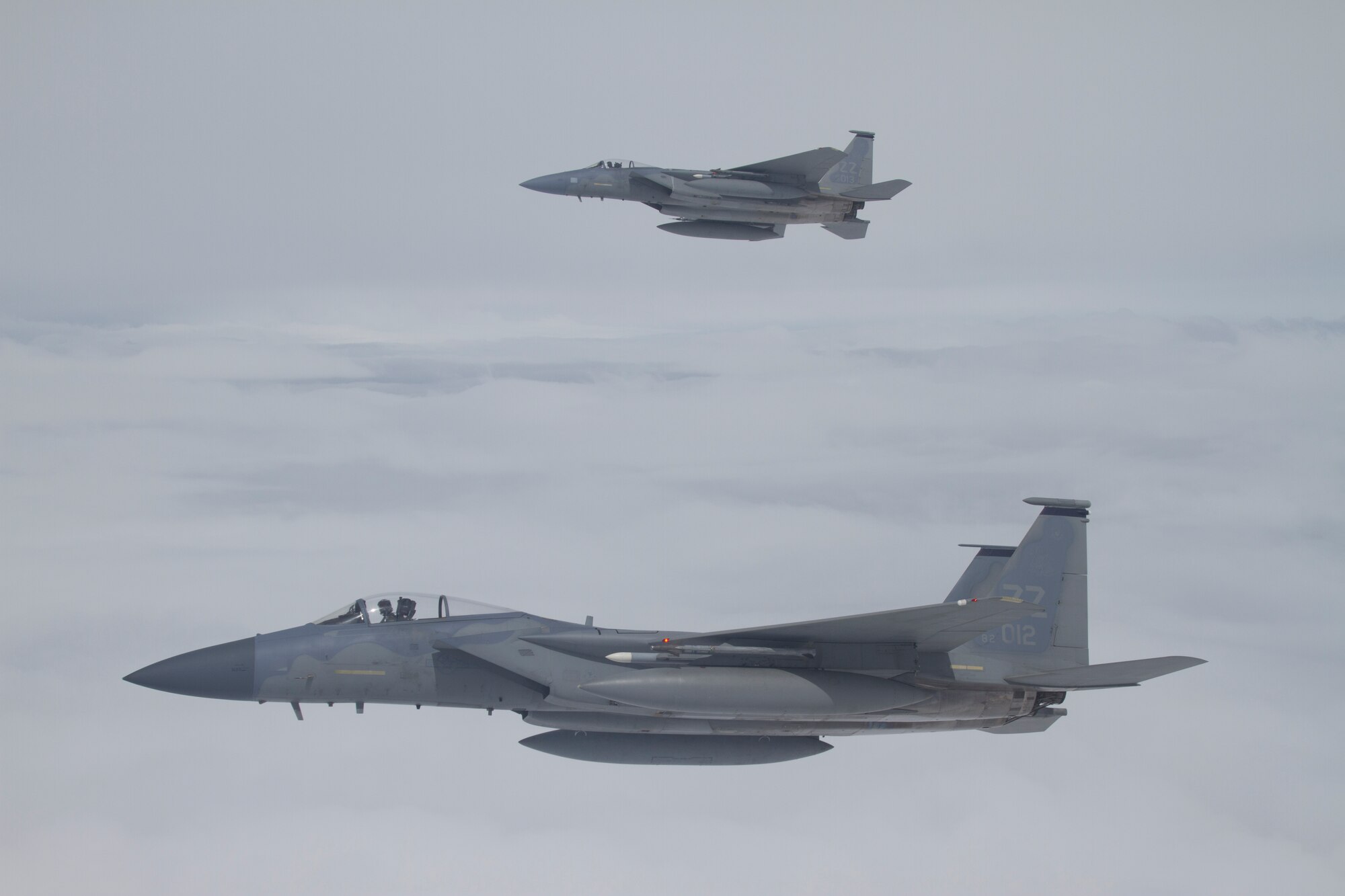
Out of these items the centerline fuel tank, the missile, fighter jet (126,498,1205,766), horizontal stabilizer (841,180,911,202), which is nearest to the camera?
the centerline fuel tank

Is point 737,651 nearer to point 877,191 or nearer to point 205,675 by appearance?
point 205,675

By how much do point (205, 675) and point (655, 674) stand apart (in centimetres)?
642

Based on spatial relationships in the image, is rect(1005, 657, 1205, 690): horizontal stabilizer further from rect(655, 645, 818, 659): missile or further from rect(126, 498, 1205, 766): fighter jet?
rect(655, 645, 818, 659): missile

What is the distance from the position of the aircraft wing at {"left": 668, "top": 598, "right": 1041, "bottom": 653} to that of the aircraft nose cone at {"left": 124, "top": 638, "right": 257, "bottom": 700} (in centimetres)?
620

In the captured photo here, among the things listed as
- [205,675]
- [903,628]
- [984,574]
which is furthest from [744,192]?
[205,675]

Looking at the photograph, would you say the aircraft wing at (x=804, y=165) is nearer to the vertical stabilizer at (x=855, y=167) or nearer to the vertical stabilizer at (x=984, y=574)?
the vertical stabilizer at (x=855, y=167)

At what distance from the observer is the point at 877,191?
27.1m

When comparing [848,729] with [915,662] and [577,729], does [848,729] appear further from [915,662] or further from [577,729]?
[577,729]

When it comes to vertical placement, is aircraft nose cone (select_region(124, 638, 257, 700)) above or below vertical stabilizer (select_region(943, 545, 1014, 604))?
below

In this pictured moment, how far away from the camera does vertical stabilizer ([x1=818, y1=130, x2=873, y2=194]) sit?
1136 inches

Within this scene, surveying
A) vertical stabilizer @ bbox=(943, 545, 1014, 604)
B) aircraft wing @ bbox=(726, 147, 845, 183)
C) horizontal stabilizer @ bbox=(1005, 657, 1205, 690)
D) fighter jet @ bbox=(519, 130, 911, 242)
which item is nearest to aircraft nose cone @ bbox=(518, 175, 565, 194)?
fighter jet @ bbox=(519, 130, 911, 242)

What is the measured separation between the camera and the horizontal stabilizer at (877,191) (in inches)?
1041

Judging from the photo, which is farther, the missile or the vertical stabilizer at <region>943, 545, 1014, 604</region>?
the vertical stabilizer at <region>943, 545, 1014, 604</region>

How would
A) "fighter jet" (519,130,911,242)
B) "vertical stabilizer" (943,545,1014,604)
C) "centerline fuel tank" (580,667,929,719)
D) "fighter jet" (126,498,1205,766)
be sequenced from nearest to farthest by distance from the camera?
"centerline fuel tank" (580,667,929,719)
"fighter jet" (126,498,1205,766)
"vertical stabilizer" (943,545,1014,604)
"fighter jet" (519,130,911,242)
